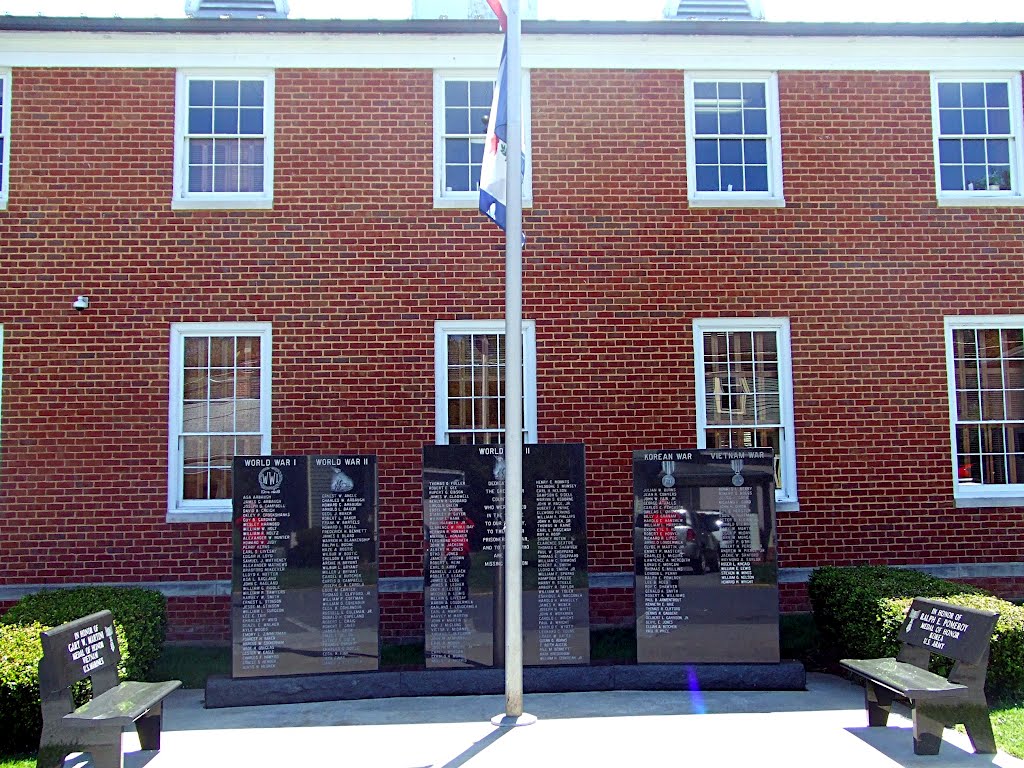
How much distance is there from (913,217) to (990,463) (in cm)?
302

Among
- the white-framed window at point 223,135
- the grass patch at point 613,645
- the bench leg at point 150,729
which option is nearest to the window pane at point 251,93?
the white-framed window at point 223,135

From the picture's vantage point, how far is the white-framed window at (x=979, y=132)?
37.8 ft

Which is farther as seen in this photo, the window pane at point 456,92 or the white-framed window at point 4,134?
the window pane at point 456,92

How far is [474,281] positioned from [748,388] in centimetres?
340

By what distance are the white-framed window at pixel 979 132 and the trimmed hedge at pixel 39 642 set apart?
9990 mm

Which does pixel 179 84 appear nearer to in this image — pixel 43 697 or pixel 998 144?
pixel 43 697

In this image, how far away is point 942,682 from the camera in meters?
6.71

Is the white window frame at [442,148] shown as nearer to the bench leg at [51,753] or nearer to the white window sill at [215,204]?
the white window sill at [215,204]

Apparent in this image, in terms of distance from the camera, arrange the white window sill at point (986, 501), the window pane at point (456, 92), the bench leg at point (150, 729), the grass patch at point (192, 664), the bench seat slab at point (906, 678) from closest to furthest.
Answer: the bench seat slab at point (906, 678)
the bench leg at point (150, 729)
the grass patch at point (192, 664)
the white window sill at point (986, 501)
the window pane at point (456, 92)

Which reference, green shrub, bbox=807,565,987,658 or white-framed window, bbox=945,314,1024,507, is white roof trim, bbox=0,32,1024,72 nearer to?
white-framed window, bbox=945,314,1024,507

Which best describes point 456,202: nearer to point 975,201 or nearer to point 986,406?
point 975,201

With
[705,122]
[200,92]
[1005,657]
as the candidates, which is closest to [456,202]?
[705,122]

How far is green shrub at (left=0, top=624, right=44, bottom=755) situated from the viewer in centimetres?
679

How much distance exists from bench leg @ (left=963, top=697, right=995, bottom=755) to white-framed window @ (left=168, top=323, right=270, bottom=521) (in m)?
7.32
